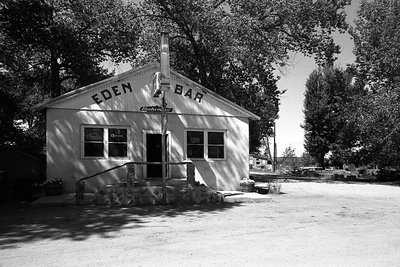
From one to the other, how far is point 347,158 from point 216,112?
73.1 feet

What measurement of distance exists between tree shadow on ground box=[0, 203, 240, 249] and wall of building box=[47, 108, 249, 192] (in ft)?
9.03

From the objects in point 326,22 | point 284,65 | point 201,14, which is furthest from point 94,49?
point 326,22

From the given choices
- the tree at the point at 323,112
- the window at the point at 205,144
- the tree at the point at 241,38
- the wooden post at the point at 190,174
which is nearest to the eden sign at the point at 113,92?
the window at the point at 205,144

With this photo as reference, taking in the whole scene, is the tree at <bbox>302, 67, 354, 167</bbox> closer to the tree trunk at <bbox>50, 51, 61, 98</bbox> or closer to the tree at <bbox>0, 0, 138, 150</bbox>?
the tree at <bbox>0, 0, 138, 150</bbox>

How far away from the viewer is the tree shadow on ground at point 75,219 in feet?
26.8

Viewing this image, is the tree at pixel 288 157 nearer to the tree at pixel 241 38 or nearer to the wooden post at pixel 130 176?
the tree at pixel 241 38

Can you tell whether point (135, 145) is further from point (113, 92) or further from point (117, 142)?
point (113, 92)

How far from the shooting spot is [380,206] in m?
13.6

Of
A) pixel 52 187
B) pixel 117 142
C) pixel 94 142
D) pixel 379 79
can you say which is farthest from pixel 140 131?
pixel 379 79

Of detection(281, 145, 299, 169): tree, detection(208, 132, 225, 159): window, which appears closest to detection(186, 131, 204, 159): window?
detection(208, 132, 225, 159): window

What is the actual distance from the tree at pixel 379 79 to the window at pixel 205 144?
41.2ft

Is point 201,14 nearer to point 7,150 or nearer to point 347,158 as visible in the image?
point 7,150

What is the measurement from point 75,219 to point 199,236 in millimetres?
3866

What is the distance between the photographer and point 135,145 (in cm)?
1616
